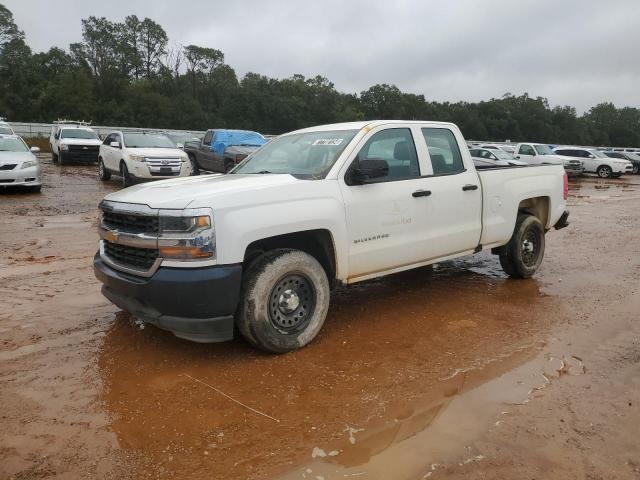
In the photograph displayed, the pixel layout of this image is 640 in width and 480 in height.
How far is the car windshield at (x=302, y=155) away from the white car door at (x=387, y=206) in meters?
0.21

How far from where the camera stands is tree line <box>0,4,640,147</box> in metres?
56.8

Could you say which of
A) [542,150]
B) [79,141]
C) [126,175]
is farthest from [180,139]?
[542,150]

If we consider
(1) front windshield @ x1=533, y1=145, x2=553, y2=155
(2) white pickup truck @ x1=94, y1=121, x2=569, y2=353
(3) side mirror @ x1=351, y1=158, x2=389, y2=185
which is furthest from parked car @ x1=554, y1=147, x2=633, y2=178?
(3) side mirror @ x1=351, y1=158, x2=389, y2=185

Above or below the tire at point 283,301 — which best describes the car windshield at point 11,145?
above

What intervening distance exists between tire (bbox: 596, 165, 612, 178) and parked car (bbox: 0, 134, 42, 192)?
96.6 feet

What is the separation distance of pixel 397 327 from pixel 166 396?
223 centimetres

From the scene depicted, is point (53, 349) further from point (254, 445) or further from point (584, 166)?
point (584, 166)

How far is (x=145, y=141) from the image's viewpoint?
1573cm

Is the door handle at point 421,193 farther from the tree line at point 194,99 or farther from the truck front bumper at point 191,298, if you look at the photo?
the tree line at point 194,99

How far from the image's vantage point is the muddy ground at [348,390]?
113 inches

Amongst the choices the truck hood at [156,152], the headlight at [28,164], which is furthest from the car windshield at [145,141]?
the headlight at [28,164]

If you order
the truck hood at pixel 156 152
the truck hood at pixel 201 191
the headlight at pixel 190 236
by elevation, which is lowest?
the headlight at pixel 190 236

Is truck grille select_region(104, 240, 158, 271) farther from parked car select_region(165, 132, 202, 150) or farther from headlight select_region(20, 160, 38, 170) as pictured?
parked car select_region(165, 132, 202, 150)

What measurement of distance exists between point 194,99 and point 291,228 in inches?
2705
